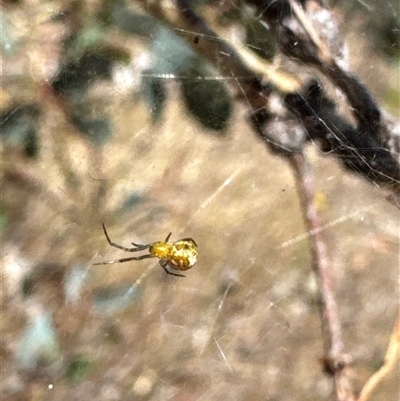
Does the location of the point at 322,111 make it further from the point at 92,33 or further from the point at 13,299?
the point at 13,299

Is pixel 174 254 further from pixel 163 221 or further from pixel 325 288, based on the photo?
pixel 325 288

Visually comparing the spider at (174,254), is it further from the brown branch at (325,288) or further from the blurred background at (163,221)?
the brown branch at (325,288)

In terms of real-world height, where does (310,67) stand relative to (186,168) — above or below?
above

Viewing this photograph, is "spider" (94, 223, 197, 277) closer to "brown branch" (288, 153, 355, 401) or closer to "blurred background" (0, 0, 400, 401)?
"blurred background" (0, 0, 400, 401)

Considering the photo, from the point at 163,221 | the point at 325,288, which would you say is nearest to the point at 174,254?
the point at 163,221

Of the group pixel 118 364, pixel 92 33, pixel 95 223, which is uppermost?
pixel 92 33

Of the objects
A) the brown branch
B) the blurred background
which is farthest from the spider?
the brown branch

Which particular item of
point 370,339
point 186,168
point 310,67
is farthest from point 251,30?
point 370,339

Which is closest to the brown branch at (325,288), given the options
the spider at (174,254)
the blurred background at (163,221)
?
the blurred background at (163,221)
